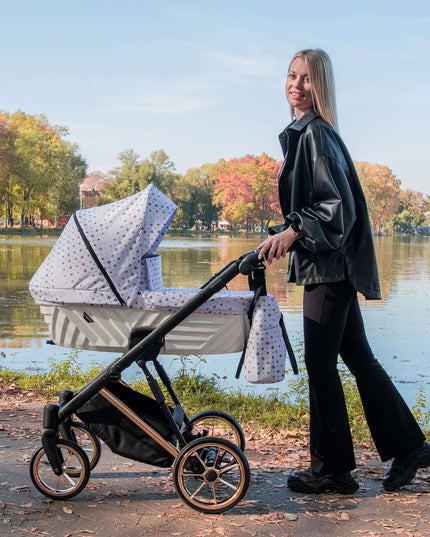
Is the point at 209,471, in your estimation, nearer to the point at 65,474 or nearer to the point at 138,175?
the point at 65,474

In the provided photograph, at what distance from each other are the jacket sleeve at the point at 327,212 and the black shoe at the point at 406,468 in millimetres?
1106

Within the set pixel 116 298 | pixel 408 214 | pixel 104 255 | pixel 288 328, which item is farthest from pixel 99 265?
pixel 408 214

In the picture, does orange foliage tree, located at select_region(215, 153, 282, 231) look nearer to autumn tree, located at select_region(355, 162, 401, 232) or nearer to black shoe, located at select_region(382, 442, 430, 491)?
autumn tree, located at select_region(355, 162, 401, 232)

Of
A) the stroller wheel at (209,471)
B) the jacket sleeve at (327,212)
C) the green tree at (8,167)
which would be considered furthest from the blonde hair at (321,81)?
the green tree at (8,167)

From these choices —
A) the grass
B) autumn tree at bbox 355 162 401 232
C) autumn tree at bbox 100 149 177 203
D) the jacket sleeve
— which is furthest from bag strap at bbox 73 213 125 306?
autumn tree at bbox 355 162 401 232

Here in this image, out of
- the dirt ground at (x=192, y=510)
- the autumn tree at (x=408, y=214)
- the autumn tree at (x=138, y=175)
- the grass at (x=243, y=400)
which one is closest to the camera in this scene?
the dirt ground at (x=192, y=510)

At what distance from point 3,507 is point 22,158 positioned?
64.8 meters

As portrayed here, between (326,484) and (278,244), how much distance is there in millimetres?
1173

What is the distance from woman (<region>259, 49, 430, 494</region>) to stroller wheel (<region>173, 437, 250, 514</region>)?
40 cm

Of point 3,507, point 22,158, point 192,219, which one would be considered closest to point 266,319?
point 3,507

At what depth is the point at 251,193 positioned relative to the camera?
87.2 metres

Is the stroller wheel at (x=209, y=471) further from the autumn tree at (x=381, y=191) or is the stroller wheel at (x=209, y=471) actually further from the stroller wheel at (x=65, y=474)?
the autumn tree at (x=381, y=191)

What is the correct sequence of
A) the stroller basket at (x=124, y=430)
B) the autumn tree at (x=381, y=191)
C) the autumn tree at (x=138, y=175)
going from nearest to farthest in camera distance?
the stroller basket at (x=124, y=430)
the autumn tree at (x=138, y=175)
the autumn tree at (x=381, y=191)

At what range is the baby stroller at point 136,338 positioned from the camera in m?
3.10
